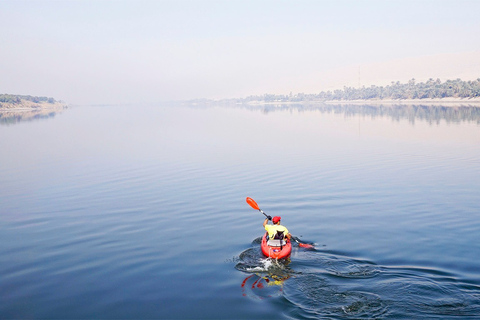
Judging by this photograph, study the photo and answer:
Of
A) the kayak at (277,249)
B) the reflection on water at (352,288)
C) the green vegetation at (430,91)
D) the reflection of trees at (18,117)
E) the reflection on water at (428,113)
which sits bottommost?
the reflection on water at (352,288)

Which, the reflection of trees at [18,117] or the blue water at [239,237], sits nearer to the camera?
the blue water at [239,237]

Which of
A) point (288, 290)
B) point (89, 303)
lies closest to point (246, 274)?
point (288, 290)

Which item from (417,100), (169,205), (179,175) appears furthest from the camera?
(417,100)

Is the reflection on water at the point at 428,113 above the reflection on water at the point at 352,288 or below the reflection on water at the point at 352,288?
above

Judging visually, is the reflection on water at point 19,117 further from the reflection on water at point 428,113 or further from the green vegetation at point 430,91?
the green vegetation at point 430,91

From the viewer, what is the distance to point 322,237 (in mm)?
18359

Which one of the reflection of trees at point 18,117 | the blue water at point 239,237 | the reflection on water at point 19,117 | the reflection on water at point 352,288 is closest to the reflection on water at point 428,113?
the blue water at point 239,237

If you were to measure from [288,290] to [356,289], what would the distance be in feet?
6.23

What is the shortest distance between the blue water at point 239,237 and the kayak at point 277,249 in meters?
0.45

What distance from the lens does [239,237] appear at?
18.8 meters

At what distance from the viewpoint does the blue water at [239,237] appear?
42.8ft

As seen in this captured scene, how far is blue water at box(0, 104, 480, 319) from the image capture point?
1303 cm

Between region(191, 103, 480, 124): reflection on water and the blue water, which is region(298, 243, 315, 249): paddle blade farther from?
region(191, 103, 480, 124): reflection on water

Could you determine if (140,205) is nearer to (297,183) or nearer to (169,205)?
(169,205)
